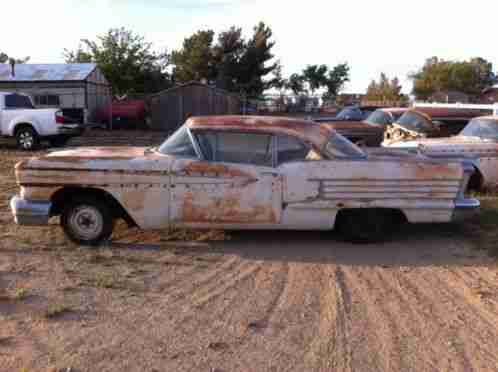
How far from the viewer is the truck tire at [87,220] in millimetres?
6027

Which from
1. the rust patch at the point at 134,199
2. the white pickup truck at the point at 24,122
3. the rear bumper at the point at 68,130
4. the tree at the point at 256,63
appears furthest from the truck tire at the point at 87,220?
the tree at the point at 256,63

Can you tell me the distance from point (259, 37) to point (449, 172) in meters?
43.8

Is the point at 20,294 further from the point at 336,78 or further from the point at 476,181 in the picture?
the point at 336,78

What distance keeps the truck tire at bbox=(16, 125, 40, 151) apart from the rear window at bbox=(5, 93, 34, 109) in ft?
2.66

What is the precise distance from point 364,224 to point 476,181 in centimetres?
394

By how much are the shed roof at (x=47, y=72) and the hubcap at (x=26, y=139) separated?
771 centimetres

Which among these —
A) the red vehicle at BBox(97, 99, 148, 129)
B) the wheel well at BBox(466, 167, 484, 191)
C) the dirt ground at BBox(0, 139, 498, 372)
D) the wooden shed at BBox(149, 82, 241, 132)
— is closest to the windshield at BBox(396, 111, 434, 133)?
the wheel well at BBox(466, 167, 484, 191)

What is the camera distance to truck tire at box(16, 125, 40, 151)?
16875 millimetres

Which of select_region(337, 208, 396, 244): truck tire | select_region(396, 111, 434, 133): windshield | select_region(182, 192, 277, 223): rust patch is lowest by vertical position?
select_region(337, 208, 396, 244): truck tire

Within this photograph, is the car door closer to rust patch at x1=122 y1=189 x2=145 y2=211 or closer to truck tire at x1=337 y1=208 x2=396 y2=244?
rust patch at x1=122 y1=189 x2=145 y2=211

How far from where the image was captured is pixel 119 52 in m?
35.2

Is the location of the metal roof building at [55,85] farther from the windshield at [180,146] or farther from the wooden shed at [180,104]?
the windshield at [180,146]

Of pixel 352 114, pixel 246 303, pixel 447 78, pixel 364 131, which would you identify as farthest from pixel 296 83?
pixel 246 303

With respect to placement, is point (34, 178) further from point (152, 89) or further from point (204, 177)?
point (152, 89)
